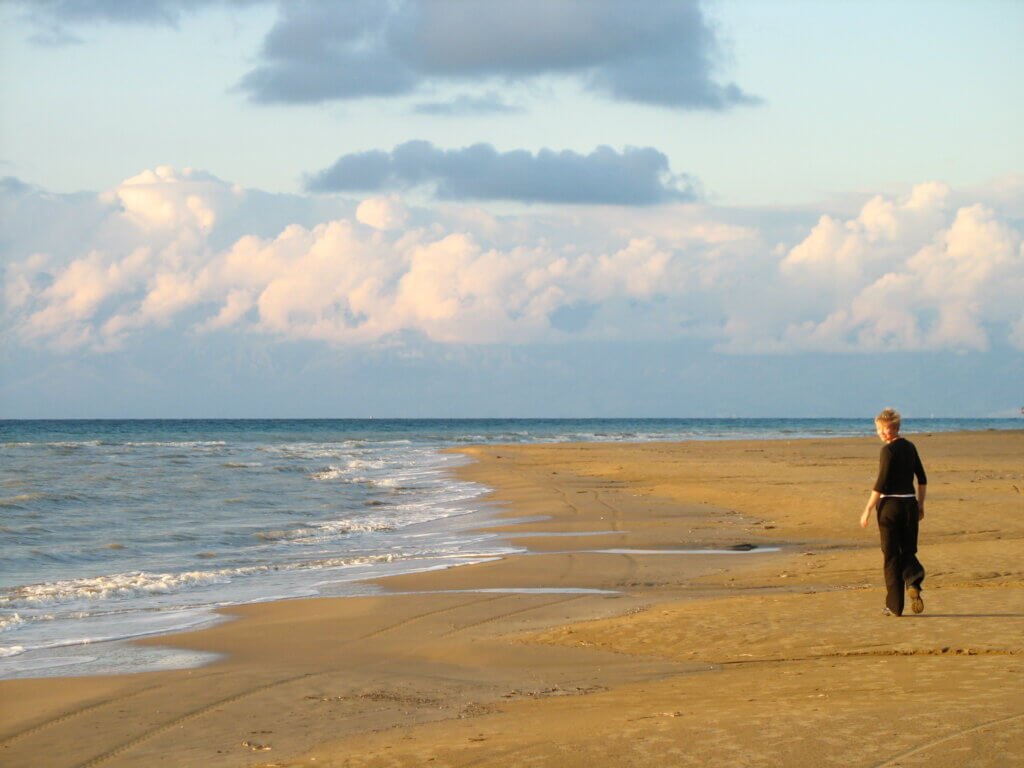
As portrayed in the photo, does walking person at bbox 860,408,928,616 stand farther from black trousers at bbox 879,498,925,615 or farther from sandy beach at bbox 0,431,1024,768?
sandy beach at bbox 0,431,1024,768

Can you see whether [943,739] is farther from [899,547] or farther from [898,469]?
[898,469]

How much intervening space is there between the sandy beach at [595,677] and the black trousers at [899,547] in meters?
0.29

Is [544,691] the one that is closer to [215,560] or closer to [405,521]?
[215,560]

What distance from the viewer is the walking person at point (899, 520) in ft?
29.8

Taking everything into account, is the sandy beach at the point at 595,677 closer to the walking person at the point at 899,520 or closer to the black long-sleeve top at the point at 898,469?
the walking person at the point at 899,520

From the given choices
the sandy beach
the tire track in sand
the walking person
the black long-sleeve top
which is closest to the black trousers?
the walking person

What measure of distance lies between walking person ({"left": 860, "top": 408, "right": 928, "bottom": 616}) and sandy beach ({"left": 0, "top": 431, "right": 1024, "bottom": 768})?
255 mm

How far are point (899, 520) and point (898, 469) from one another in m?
0.44

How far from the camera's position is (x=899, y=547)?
915cm

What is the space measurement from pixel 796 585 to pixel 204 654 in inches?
259

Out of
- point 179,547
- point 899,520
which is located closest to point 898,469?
point 899,520

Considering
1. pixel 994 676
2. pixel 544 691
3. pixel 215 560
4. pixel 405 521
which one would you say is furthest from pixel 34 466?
pixel 994 676

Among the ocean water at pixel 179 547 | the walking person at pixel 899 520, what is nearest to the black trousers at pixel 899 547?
the walking person at pixel 899 520

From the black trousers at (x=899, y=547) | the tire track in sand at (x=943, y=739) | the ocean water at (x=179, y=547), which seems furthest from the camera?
the ocean water at (x=179, y=547)
